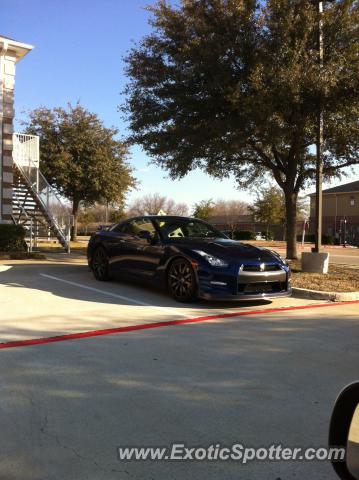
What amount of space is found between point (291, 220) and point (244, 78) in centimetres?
482

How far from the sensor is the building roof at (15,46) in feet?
55.7

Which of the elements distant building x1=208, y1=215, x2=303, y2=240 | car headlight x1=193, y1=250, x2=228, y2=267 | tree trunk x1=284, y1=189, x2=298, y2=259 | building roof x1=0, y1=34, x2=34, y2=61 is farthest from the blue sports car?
distant building x1=208, y1=215, x2=303, y2=240

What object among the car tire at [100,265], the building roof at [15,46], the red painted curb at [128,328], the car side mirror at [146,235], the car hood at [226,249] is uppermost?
the building roof at [15,46]

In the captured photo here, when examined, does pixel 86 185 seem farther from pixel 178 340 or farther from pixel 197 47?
pixel 178 340

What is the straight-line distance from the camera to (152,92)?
13.5 metres

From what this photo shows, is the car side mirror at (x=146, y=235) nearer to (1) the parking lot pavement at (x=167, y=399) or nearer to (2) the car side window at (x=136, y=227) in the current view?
(2) the car side window at (x=136, y=227)

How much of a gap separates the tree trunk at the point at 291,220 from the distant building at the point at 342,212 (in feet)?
118

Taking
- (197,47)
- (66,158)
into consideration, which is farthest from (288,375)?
(66,158)

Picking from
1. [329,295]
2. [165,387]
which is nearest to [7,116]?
[329,295]

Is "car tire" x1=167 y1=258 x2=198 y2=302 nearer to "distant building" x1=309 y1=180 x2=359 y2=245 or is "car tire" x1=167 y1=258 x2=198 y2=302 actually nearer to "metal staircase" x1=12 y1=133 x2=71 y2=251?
"metal staircase" x1=12 y1=133 x2=71 y2=251

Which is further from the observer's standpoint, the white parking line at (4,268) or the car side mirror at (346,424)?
the white parking line at (4,268)

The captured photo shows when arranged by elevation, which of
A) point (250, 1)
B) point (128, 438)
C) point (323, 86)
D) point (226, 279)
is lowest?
point (128, 438)

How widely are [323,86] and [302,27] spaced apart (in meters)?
1.74

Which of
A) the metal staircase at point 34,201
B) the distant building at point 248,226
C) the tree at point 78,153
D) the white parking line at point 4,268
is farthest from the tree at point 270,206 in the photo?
the white parking line at point 4,268
